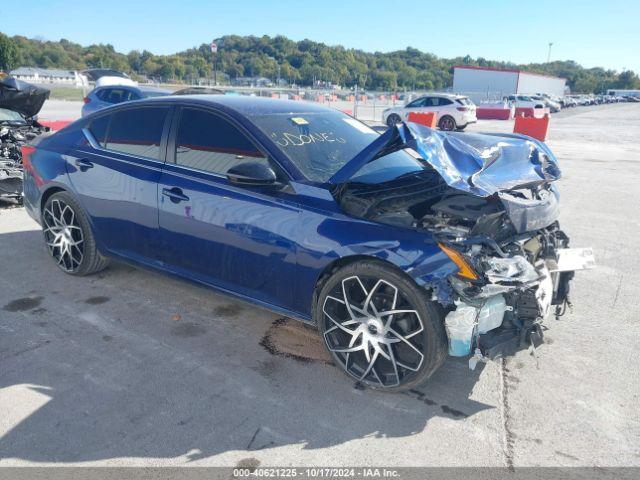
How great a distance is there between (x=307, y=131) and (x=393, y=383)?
6.44 ft

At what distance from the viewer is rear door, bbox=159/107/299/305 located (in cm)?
346

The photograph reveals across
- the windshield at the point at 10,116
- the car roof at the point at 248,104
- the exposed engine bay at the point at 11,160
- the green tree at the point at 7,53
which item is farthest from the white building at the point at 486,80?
the green tree at the point at 7,53

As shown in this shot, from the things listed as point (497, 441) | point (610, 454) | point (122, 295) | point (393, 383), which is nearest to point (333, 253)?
point (393, 383)

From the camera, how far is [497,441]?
278 centimetres

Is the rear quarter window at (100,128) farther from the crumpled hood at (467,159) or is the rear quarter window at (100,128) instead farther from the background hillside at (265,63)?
the background hillside at (265,63)

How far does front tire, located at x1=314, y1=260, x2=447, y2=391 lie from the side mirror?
748 millimetres

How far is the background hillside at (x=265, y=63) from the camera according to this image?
9455 centimetres

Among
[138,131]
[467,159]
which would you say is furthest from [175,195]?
[467,159]

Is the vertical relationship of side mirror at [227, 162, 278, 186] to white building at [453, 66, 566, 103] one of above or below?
below

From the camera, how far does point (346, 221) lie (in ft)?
10.5

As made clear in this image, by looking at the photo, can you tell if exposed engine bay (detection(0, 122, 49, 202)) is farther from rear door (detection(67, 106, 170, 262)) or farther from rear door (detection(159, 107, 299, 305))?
rear door (detection(159, 107, 299, 305))

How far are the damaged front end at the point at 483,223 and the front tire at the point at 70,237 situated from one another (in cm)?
261

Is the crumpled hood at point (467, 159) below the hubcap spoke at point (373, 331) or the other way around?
the other way around

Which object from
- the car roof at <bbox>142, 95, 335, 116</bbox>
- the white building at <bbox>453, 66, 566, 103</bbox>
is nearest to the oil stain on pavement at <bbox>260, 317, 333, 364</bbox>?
the car roof at <bbox>142, 95, 335, 116</bbox>
